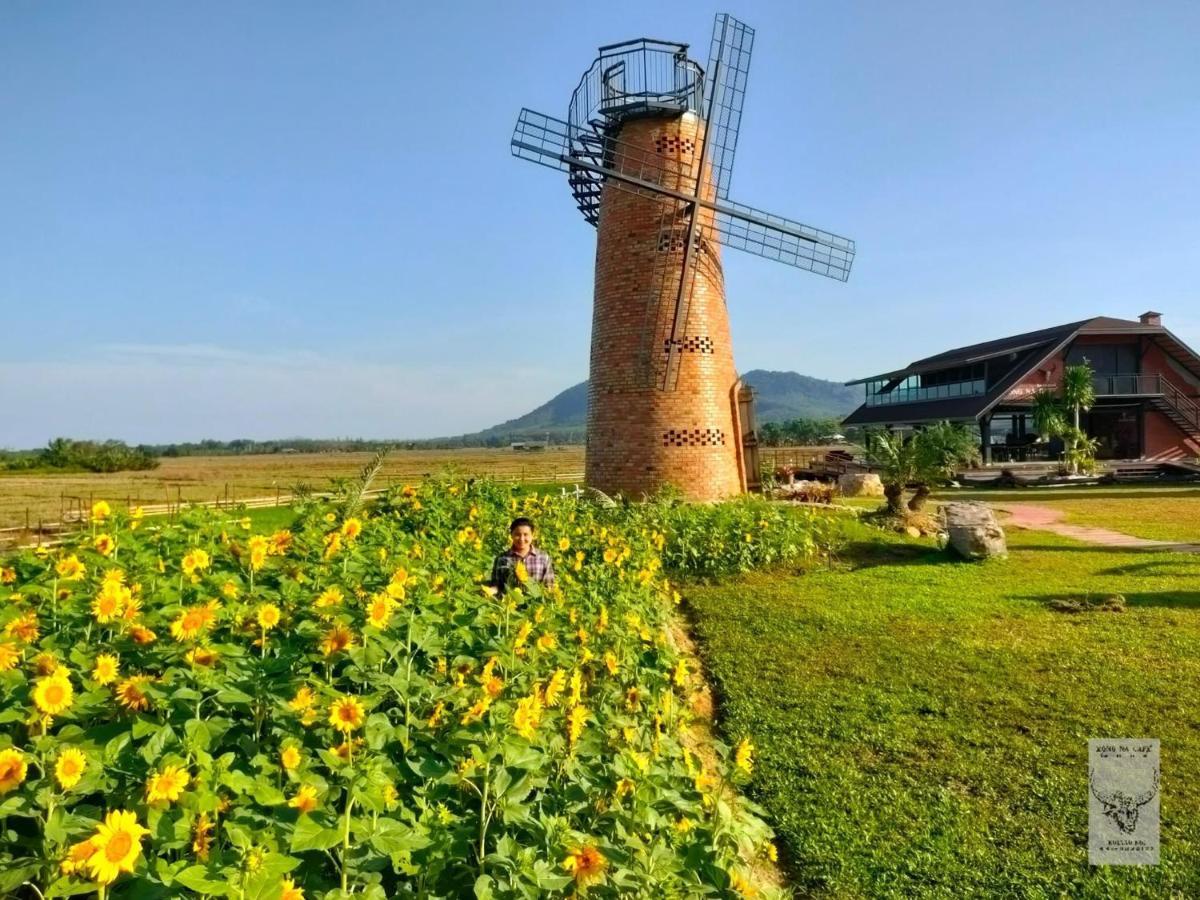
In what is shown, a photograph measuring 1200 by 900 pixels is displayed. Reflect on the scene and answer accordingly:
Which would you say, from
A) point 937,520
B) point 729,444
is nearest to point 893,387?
point 937,520

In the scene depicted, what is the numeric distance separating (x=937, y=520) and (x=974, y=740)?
37.2ft

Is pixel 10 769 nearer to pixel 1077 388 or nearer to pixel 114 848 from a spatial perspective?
pixel 114 848

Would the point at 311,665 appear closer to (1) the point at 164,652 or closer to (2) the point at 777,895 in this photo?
(1) the point at 164,652

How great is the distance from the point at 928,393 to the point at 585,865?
3611cm

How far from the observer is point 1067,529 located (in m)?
15.1

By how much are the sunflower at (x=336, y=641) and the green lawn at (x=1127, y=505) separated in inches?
618

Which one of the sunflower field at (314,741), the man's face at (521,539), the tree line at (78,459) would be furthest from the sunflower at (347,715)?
the tree line at (78,459)

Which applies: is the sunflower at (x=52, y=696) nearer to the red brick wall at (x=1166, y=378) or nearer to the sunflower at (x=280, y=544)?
the sunflower at (x=280, y=544)

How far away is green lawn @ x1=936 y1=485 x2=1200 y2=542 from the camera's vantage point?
48.5ft

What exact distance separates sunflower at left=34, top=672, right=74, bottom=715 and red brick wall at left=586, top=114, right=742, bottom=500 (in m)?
12.3

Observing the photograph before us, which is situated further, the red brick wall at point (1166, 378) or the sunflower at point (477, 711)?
the red brick wall at point (1166, 378)

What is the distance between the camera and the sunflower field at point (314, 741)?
168cm

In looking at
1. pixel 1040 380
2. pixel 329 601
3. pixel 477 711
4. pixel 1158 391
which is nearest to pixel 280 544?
pixel 329 601

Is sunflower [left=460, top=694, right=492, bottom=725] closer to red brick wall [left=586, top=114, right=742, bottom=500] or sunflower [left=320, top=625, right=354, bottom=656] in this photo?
sunflower [left=320, top=625, right=354, bottom=656]
